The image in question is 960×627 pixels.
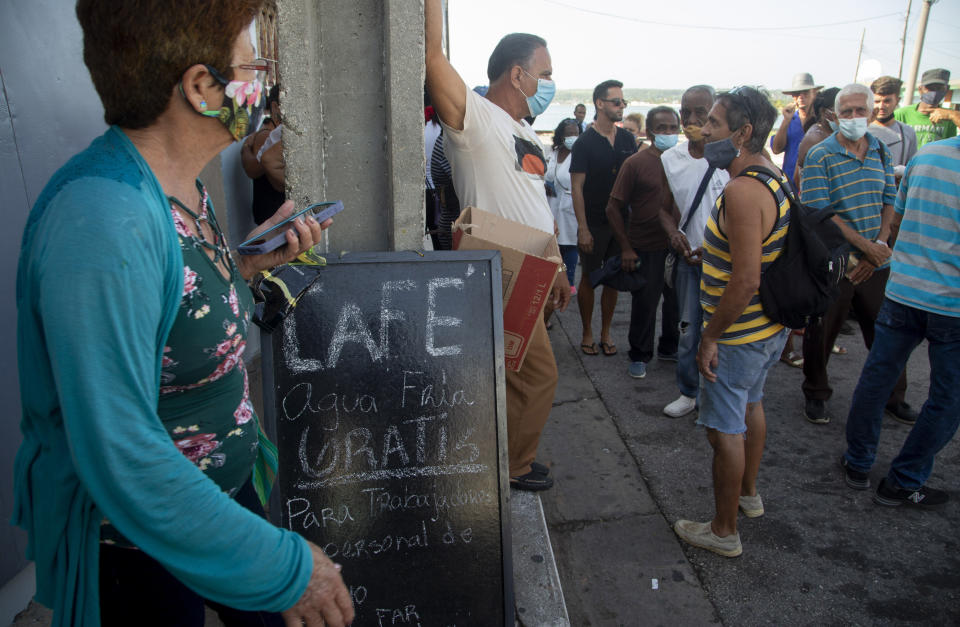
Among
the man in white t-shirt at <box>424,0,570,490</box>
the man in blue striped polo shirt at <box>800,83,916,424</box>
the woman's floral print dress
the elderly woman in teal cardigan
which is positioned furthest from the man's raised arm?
the man in blue striped polo shirt at <box>800,83,916,424</box>

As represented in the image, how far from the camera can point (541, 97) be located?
321 centimetres

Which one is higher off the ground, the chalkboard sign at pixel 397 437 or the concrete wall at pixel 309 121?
the concrete wall at pixel 309 121

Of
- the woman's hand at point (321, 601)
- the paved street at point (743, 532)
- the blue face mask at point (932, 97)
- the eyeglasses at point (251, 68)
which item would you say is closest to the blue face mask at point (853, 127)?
the paved street at point (743, 532)

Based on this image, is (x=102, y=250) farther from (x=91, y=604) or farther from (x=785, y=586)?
(x=785, y=586)

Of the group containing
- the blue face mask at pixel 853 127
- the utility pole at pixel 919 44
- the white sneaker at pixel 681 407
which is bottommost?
the white sneaker at pixel 681 407

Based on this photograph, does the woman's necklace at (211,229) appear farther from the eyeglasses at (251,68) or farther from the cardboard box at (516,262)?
the cardboard box at (516,262)

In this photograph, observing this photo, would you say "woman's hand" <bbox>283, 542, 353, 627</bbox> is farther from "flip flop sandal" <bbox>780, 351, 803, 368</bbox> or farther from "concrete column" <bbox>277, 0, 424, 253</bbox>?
"flip flop sandal" <bbox>780, 351, 803, 368</bbox>

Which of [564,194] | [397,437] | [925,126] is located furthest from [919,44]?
[397,437]

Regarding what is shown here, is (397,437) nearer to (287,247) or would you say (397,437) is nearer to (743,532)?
(287,247)

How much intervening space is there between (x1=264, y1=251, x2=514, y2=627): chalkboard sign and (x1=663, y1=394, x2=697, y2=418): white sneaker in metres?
2.63

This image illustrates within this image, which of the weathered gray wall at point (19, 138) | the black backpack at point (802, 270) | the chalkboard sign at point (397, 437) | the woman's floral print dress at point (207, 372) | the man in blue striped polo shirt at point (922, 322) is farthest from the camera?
the man in blue striped polo shirt at point (922, 322)

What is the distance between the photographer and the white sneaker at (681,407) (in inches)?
172

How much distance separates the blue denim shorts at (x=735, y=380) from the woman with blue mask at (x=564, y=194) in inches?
113

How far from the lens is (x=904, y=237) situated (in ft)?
10.4
